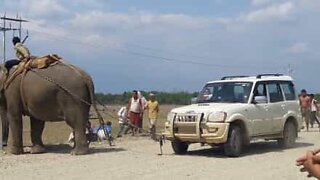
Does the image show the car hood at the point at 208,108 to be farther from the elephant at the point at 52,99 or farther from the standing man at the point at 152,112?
the standing man at the point at 152,112

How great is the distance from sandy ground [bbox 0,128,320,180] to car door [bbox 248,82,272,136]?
0.60 m

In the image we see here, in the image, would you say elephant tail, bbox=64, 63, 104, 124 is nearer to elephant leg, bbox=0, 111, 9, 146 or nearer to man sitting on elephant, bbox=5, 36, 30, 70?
man sitting on elephant, bbox=5, 36, 30, 70

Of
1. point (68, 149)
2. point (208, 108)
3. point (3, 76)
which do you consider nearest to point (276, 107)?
point (208, 108)

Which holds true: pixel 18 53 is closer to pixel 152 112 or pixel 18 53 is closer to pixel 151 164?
pixel 151 164

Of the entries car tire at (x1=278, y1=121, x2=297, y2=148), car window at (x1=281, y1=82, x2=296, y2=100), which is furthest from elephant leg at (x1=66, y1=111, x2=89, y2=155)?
car window at (x1=281, y1=82, x2=296, y2=100)

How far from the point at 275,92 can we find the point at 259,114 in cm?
148

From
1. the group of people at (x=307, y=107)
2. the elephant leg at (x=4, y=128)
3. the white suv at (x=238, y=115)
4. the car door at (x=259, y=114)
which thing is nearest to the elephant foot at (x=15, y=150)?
the elephant leg at (x=4, y=128)

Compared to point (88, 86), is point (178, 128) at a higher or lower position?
lower

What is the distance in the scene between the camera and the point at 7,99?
57.0 ft

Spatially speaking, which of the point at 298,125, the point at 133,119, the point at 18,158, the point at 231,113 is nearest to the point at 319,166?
the point at 231,113

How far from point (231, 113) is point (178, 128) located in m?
1.37

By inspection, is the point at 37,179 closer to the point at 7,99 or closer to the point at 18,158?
the point at 18,158

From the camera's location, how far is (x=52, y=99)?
1653cm

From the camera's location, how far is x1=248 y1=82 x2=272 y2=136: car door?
16.4 m
